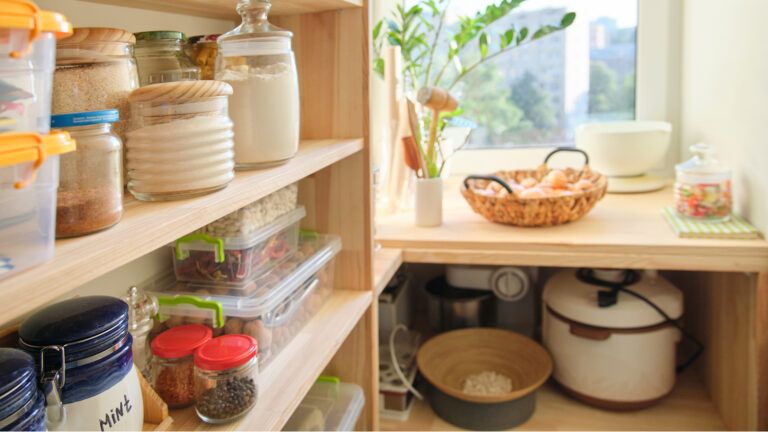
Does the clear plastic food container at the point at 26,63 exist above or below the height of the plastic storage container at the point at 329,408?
above

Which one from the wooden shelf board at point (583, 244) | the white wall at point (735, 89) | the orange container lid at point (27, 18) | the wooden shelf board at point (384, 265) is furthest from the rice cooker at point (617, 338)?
the orange container lid at point (27, 18)

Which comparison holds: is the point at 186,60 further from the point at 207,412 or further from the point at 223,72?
the point at 207,412

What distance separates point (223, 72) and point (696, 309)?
55.2 inches

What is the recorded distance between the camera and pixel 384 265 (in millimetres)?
1249

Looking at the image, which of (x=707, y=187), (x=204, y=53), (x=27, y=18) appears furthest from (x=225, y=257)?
(x=707, y=187)

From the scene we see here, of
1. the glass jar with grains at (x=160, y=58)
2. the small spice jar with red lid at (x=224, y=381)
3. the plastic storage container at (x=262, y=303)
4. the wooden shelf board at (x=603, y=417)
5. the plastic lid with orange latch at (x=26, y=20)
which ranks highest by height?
the glass jar with grains at (x=160, y=58)

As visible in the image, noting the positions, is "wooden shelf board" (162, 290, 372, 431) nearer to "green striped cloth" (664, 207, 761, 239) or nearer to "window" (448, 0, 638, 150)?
"green striped cloth" (664, 207, 761, 239)

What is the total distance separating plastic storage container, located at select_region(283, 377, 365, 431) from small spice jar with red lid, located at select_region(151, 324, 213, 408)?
13.1 inches

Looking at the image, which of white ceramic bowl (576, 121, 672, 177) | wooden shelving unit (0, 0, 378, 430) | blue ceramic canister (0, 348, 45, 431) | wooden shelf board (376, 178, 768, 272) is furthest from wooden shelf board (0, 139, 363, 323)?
white ceramic bowl (576, 121, 672, 177)

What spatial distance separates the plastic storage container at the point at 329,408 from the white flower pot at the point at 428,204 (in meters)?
0.48

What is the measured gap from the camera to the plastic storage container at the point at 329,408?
3.35ft

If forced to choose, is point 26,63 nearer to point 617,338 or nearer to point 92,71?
point 92,71

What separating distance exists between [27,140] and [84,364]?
0.25m

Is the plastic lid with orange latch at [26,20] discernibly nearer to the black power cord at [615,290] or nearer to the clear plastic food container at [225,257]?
the clear plastic food container at [225,257]
